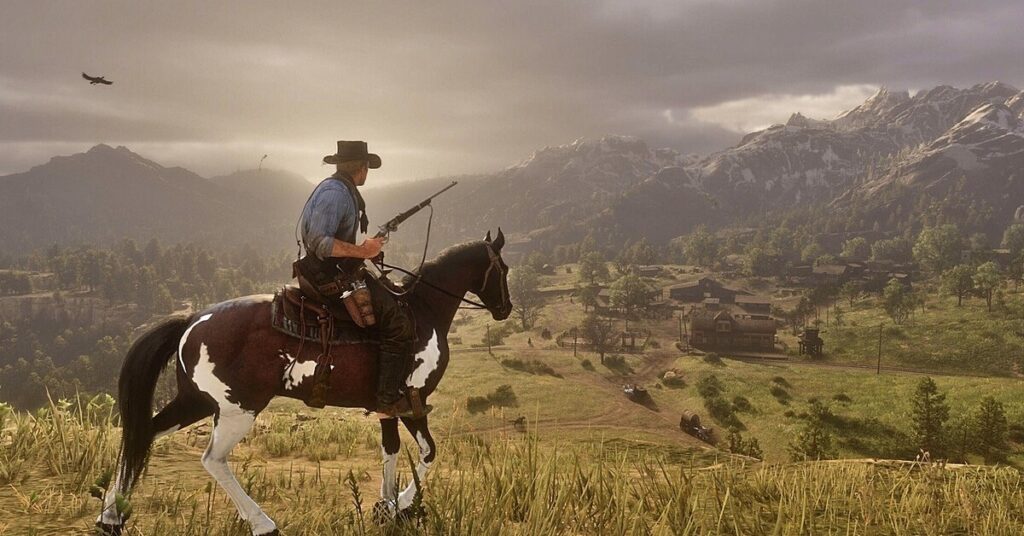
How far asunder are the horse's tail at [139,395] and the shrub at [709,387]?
57202 mm

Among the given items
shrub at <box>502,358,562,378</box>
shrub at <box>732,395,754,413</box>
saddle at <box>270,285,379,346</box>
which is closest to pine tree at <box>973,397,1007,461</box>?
shrub at <box>732,395,754,413</box>

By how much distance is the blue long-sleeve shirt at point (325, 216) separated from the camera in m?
5.43

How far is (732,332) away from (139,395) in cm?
8269

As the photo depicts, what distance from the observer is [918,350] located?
73125 mm

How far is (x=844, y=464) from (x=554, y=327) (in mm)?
86739

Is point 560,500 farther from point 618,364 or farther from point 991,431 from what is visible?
point 618,364

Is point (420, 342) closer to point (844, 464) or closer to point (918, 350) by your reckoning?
point (844, 464)

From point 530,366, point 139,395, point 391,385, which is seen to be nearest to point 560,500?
point 391,385

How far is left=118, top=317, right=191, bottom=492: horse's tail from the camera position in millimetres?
5648

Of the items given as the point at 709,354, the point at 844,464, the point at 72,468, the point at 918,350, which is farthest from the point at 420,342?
the point at 918,350

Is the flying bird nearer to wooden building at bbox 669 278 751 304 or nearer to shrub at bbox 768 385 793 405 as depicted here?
shrub at bbox 768 385 793 405

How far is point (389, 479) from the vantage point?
6238 millimetres

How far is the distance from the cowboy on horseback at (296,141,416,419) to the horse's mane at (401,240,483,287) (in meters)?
0.71

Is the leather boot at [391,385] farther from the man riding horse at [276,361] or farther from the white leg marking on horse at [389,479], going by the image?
the white leg marking on horse at [389,479]
